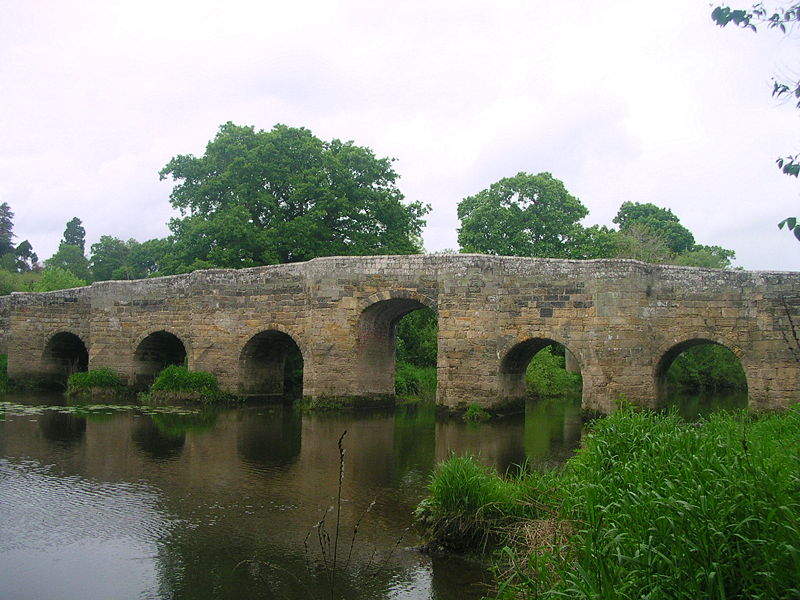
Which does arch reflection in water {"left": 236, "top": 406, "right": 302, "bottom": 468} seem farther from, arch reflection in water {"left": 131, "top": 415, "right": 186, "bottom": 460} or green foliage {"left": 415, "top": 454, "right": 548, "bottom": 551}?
green foliage {"left": 415, "top": 454, "right": 548, "bottom": 551}

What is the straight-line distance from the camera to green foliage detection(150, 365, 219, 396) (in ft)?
56.6

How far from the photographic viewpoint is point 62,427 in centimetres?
1272

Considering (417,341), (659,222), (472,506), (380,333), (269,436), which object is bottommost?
(269,436)

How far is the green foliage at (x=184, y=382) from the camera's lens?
1727cm

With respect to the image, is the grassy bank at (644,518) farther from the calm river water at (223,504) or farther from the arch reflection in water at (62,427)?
the arch reflection in water at (62,427)

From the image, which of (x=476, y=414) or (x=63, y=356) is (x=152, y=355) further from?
(x=476, y=414)

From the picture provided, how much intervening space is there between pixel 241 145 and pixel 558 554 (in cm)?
1934

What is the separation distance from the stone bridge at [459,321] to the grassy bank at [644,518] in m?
6.51

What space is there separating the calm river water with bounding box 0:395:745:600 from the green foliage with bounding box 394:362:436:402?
579 cm

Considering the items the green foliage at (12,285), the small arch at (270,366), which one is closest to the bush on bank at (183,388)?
the small arch at (270,366)

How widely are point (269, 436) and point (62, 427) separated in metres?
3.81

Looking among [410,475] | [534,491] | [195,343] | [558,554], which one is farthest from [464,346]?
[558,554]

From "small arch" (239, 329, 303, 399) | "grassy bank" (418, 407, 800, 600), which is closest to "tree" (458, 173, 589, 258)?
"small arch" (239, 329, 303, 399)

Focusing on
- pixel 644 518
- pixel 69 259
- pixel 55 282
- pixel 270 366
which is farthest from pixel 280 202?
pixel 69 259
